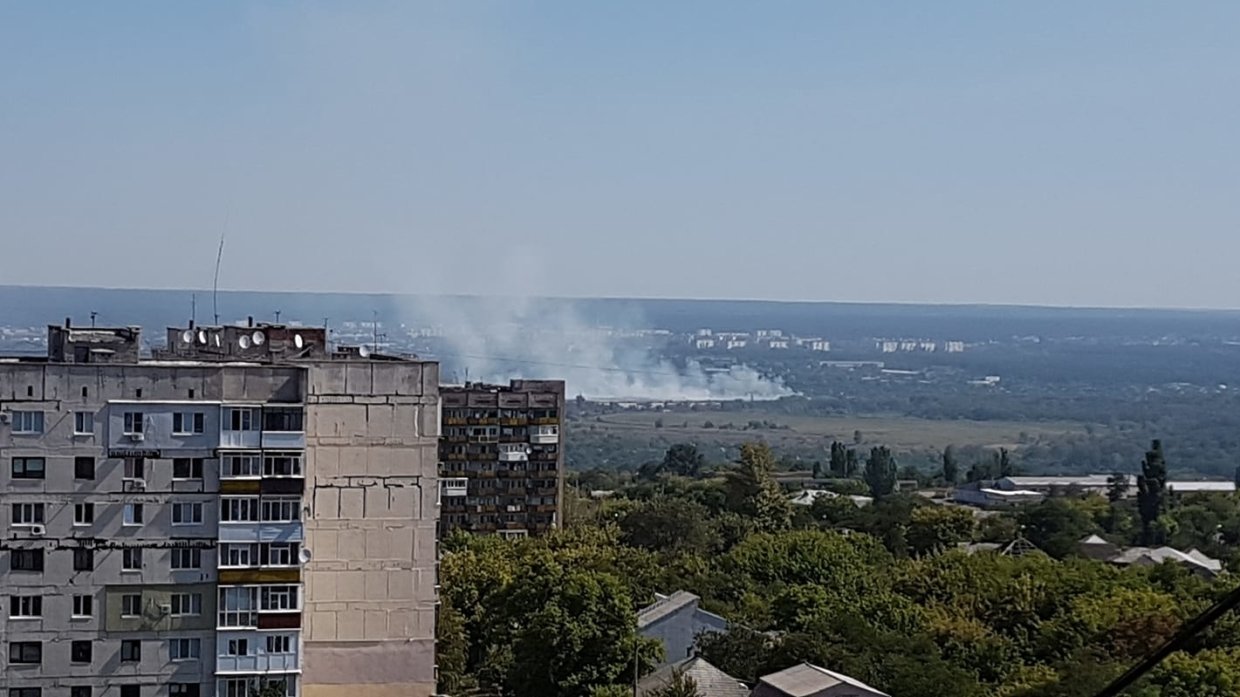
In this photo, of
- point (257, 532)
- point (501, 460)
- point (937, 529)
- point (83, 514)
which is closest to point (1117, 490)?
point (937, 529)

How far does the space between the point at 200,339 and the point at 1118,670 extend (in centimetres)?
998

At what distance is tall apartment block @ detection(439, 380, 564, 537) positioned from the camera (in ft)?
96.3

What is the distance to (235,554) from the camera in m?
12.2

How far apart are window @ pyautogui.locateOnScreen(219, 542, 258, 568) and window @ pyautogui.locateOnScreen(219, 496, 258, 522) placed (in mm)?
192

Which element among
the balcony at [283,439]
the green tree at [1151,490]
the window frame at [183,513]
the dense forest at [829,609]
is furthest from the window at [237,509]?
the green tree at [1151,490]

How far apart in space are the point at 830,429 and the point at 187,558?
84662 millimetres

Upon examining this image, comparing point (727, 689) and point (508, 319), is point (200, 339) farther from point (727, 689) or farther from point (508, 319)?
point (508, 319)

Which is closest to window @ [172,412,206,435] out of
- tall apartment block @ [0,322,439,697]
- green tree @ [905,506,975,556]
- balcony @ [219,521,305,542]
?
tall apartment block @ [0,322,439,697]

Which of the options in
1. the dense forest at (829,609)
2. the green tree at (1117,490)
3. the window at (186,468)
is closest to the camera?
the window at (186,468)

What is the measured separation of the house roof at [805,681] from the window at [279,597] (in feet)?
14.5

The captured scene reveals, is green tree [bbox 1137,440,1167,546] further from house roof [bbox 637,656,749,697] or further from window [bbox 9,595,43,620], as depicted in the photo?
window [bbox 9,595,43,620]

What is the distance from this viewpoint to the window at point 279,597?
40.2 feet

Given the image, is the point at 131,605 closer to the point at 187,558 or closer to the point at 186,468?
the point at 187,558

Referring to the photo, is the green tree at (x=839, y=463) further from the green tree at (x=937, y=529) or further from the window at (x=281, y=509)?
the window at (x=281, y=509)
